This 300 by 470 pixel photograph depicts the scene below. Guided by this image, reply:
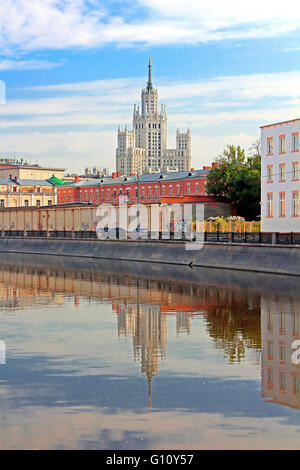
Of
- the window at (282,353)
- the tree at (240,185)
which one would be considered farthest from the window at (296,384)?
the tree at (240,185)

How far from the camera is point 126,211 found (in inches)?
3529

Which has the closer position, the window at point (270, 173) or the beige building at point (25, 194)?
the window at point (270, 173)

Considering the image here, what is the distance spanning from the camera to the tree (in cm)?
9450

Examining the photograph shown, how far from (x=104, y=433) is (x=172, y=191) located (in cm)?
12137

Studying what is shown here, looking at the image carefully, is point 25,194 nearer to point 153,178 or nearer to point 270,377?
point 153,178

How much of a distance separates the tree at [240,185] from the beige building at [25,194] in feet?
241

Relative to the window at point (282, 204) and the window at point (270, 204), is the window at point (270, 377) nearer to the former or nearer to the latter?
the window at point (282, 204)

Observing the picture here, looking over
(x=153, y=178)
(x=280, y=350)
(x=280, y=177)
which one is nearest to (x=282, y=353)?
(x=280, y=350)

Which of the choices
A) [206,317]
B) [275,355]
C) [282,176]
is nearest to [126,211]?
[282,176]

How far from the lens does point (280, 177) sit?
2601 inches

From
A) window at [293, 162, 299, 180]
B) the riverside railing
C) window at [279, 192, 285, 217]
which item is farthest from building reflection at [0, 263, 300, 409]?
window at [293, 162, 299, 180]

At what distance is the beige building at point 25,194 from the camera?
16662 centimetres

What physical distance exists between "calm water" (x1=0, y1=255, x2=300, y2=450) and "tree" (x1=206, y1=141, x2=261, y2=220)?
177 ft

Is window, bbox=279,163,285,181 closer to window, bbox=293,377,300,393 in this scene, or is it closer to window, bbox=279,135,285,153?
window, bbox=279,135,285,153
